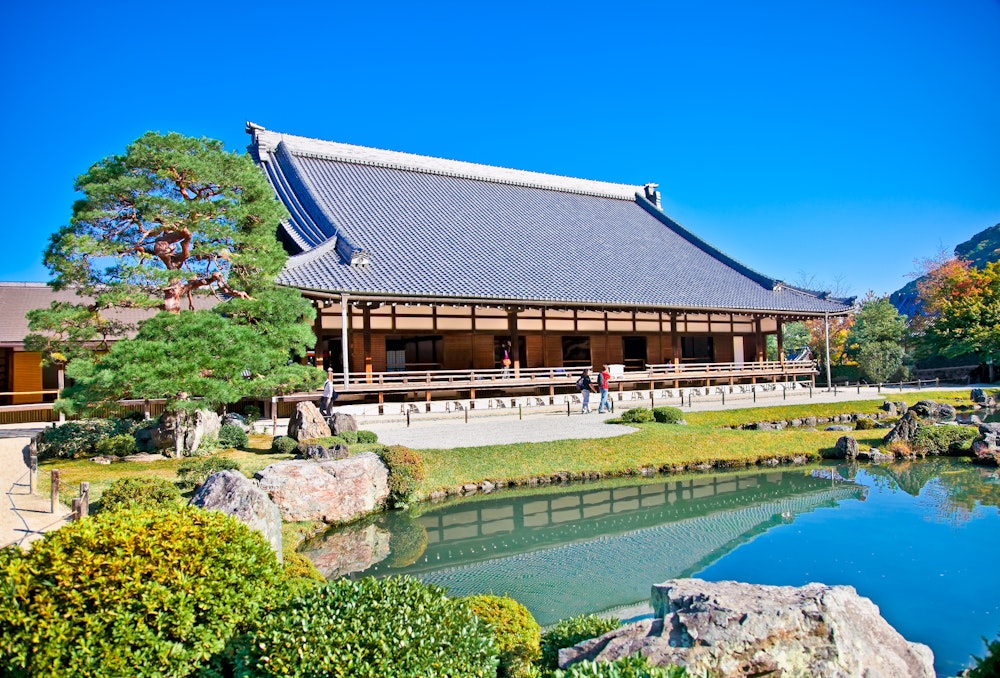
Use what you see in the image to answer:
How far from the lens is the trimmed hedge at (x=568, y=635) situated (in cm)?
566

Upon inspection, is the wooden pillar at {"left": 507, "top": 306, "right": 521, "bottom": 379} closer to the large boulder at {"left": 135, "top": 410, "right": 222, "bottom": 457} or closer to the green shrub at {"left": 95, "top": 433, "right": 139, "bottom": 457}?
the large boulder at {"left": 135, "top": 410, "right": 222, "bottom": 457}

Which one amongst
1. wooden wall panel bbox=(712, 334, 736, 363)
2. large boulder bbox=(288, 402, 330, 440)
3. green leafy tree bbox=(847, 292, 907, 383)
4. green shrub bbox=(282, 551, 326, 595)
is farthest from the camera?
green leafy tree bbox=(847, 292, 907, 383)

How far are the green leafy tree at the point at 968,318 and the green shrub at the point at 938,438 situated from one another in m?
18.8

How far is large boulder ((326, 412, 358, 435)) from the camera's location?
1730cm

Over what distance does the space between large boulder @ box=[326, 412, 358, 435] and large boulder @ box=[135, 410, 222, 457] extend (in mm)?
3262

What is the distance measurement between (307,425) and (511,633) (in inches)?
461

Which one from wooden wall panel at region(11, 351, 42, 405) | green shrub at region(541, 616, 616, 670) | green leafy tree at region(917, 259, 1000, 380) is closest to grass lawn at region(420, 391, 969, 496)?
green shrub at region(541, 616, 616, 670)

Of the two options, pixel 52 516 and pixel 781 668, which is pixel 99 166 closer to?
pixel 52 516

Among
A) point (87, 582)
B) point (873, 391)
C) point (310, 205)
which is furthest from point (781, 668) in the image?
point (873, 391)

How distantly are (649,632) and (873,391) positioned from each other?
3360 centimetres

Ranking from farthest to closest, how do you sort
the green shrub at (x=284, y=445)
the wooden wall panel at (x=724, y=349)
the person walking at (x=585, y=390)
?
the wooden wall panel at (x=724, y=349), the person walking at (x=585, y=390), the green shrub at (x=284, y=445)

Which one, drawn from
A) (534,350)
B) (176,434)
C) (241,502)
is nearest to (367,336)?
(534,350)

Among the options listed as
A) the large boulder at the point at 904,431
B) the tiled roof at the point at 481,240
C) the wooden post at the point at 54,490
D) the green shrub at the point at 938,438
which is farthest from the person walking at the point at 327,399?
the green shrub at the point at 938,438

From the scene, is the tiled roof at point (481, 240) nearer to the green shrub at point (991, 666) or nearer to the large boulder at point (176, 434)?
the large boulder at point (176, 434)
